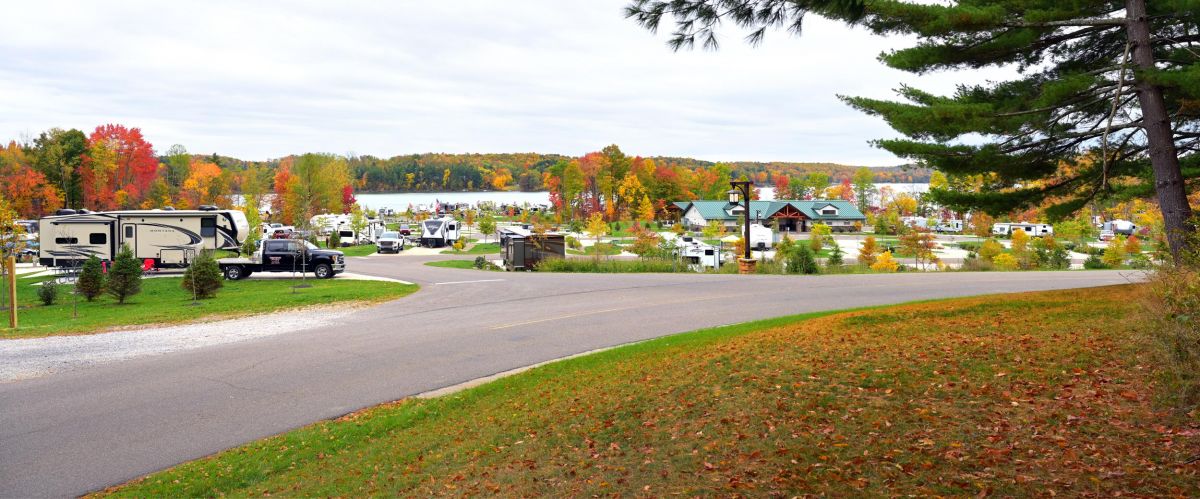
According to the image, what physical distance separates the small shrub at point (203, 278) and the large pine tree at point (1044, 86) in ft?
54.5

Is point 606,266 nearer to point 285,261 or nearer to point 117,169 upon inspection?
point 285,261

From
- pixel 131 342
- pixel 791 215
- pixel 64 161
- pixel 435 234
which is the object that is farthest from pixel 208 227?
pixel 791 215

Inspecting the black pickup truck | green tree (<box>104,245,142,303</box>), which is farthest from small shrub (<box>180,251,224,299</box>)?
the black pickup truck

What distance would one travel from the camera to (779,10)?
10445mm

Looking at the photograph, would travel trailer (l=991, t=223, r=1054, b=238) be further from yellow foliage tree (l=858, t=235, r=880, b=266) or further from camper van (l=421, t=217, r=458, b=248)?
camper van (l=421, t=217, r=458, b=248)

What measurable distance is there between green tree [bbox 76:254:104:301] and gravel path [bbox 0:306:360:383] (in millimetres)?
7649

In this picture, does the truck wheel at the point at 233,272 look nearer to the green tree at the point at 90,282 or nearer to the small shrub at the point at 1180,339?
the green tree at the point at 90,282

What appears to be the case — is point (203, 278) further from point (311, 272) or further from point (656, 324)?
point (656, 324)

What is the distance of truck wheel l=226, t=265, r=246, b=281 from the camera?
26.6 metres

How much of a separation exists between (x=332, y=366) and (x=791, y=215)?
235 ft

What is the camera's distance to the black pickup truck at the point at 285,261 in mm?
26734

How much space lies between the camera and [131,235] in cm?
2873

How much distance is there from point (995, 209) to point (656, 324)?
6.93 m

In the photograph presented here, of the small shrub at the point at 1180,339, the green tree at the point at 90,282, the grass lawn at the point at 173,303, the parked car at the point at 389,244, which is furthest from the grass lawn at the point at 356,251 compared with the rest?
the small shrub at the point at 1180,339
